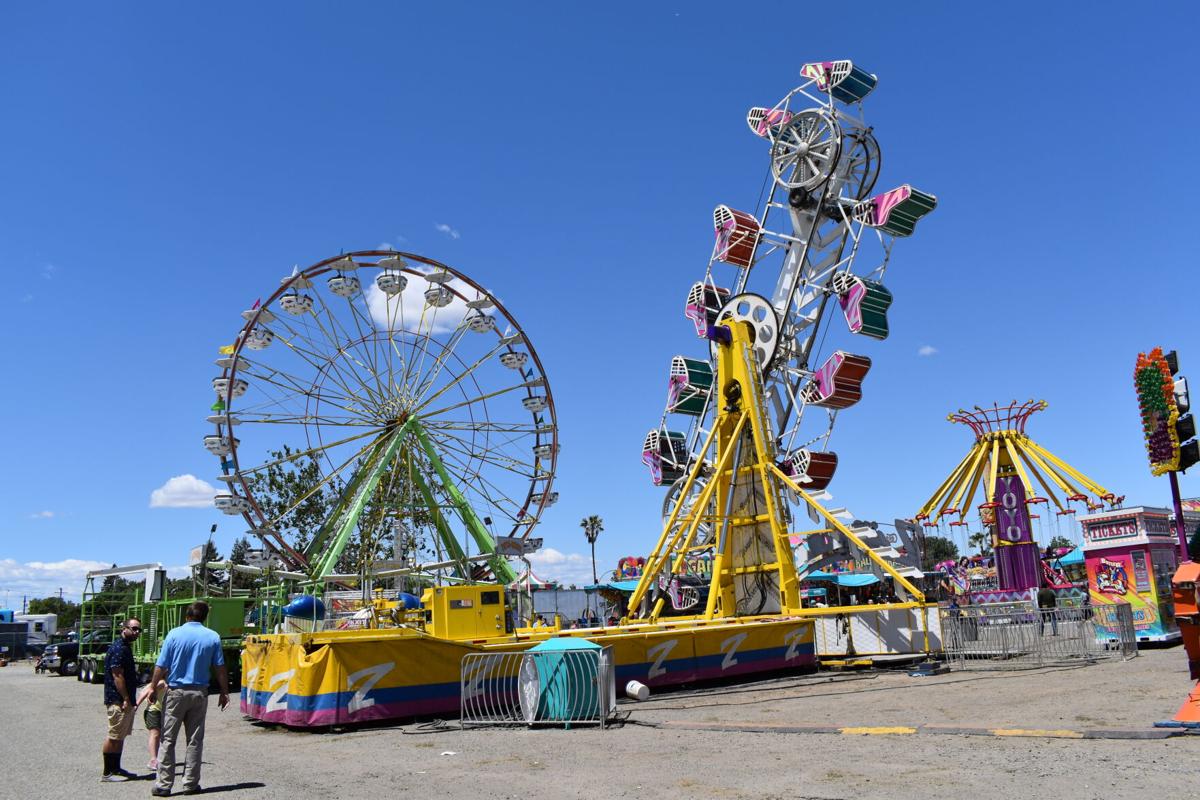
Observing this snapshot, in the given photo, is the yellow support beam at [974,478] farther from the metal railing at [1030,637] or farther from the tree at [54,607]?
the tree at [54,607]

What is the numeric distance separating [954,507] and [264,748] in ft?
75.5

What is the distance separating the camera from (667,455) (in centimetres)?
2911

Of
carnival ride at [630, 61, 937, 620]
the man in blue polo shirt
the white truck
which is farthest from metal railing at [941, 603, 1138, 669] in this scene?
the white truck

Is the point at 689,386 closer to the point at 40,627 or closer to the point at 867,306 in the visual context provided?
the point at 867,306

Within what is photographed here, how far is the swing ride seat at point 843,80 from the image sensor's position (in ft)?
89.4

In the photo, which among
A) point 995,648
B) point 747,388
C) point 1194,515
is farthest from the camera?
point 1194,515

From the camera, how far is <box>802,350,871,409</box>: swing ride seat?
2397 cm

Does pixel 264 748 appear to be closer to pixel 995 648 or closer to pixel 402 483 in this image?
pixel 995 648

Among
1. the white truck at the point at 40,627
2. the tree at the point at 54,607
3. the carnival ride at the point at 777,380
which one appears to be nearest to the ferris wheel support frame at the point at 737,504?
the carnival ride at the point at 777,380

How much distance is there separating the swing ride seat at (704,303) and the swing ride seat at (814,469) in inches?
236

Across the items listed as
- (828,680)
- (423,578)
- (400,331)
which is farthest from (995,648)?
(400,331)

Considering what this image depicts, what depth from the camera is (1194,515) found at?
2611 centimetres

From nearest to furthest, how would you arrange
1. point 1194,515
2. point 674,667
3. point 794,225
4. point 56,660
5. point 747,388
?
point 674,667, point 747,388, point 1194,515, point 794,225, point 56,660

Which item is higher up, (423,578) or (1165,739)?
(423,578)
